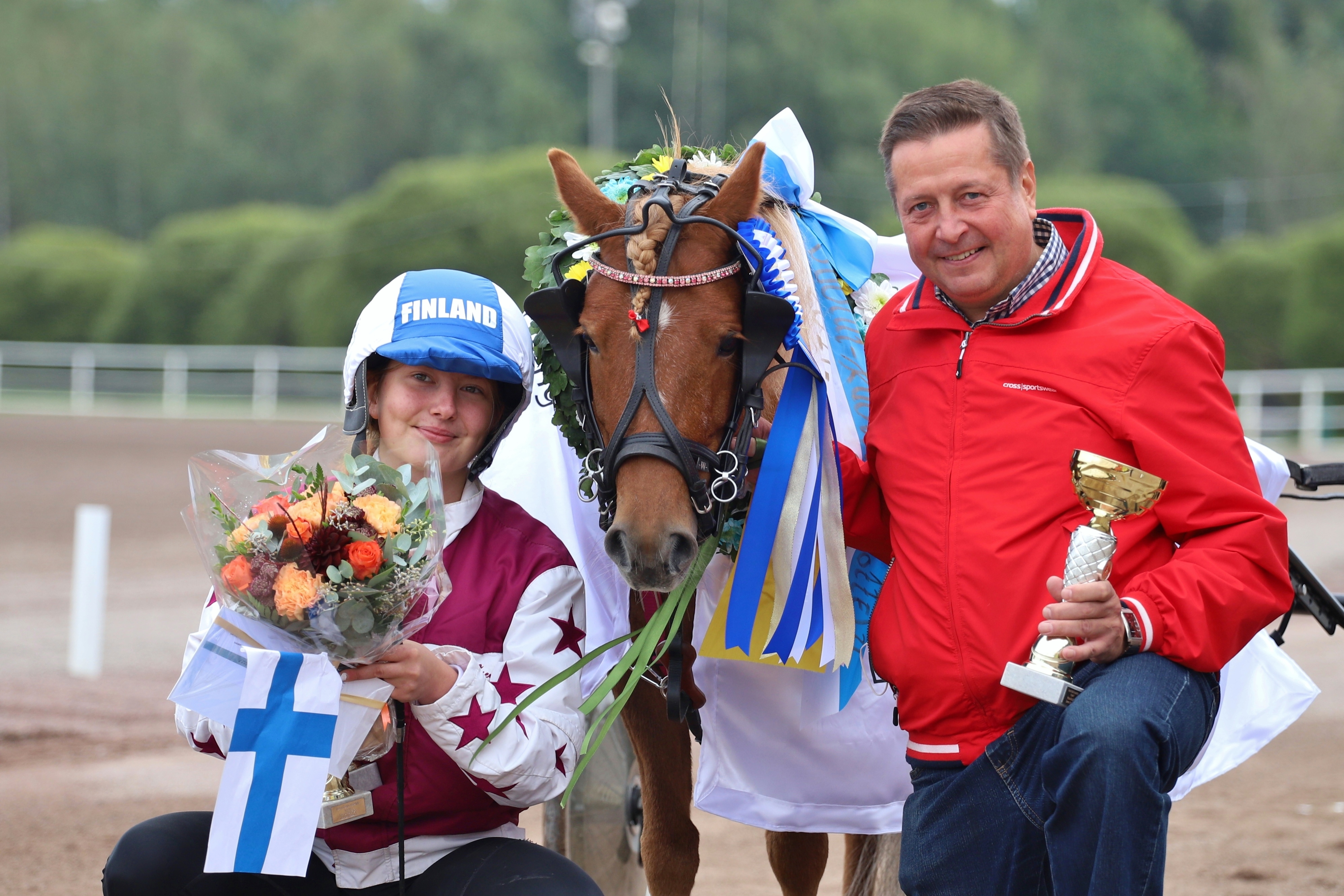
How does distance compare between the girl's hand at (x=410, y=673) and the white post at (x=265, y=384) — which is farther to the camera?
the white post at (x=265, y=384)

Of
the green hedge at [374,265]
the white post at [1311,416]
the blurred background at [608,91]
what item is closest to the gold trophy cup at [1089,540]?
the white post at [1311,416]

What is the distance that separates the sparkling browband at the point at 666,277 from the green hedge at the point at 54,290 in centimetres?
2643

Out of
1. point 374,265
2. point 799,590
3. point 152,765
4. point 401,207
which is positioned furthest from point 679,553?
point 401,207

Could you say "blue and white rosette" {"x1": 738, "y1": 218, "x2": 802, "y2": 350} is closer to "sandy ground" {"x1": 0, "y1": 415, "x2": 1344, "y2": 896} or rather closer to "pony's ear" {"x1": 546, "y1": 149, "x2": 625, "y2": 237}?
"pony's ear" {"x1": 546, "y1": 149, "x2": 625, "y2": 237}

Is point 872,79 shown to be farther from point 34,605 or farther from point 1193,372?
point 1193,372

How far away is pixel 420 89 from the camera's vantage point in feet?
141

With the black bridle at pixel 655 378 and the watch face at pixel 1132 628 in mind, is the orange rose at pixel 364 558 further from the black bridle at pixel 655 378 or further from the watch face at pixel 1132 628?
the watch face at pixel 1132 628

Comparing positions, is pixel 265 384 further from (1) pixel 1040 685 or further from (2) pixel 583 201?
(1) pixel 1040 685

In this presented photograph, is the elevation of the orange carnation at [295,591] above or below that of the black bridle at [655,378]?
below

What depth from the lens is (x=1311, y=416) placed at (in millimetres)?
16516

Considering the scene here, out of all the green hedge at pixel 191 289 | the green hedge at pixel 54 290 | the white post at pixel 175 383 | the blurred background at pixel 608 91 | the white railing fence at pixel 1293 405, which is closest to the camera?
the white railing fence at pixel 1293 405

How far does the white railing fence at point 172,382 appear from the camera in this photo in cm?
1997

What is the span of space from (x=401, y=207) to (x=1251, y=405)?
606 inches

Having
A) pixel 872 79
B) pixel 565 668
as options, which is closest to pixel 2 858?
pixel 565 668
